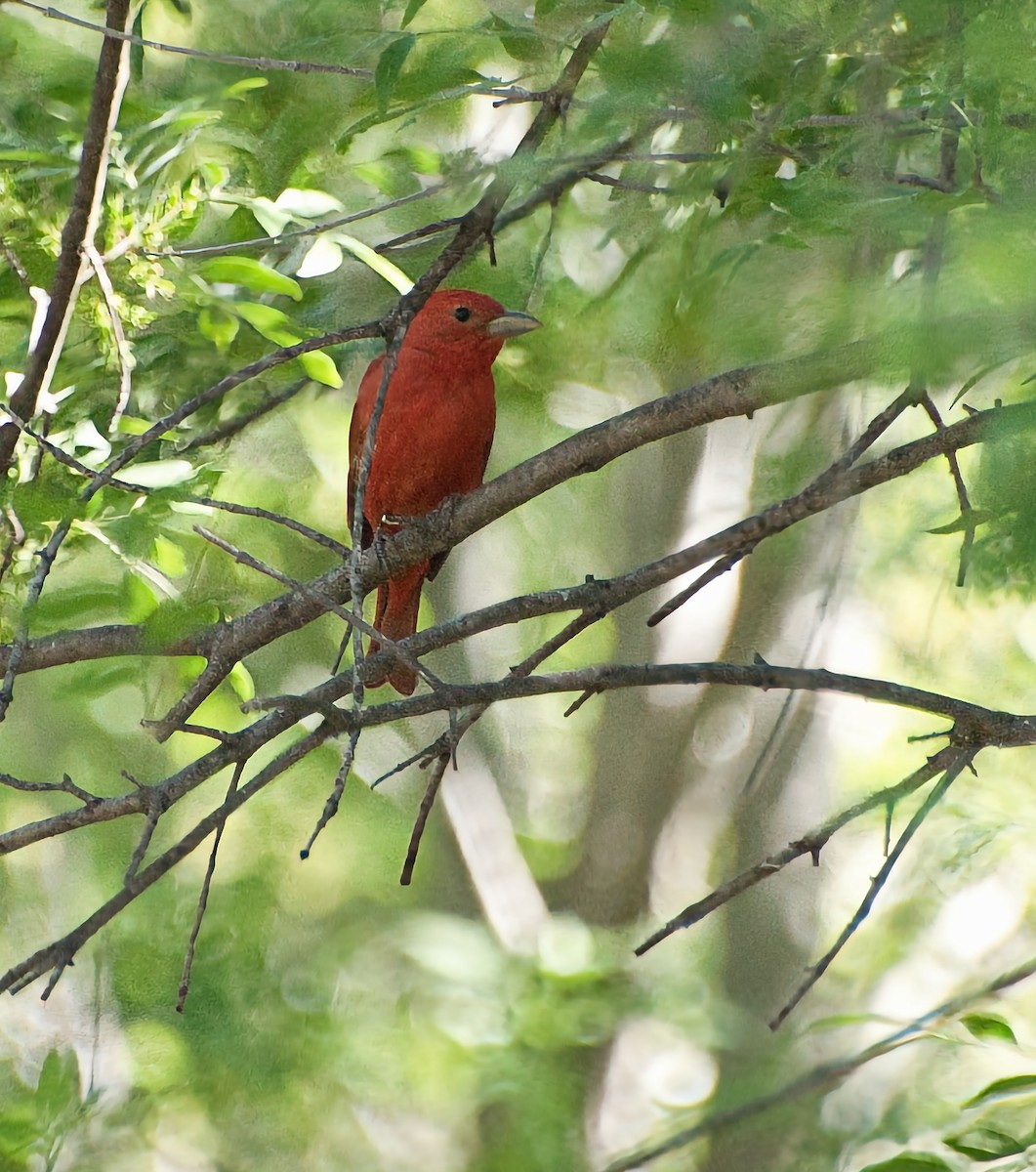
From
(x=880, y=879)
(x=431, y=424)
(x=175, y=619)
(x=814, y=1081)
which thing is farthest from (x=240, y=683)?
(x=814, y=1081)

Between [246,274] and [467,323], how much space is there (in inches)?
32.1

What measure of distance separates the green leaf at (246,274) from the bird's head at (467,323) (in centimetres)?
67

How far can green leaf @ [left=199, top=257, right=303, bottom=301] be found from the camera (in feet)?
4.18

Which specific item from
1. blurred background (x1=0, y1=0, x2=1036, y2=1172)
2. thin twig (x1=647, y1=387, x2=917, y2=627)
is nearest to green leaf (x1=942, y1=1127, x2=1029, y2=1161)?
blurred background (x1=0, y1=0, x2=1036, y2=1172)

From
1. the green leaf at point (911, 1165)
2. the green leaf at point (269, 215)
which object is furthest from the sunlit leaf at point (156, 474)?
the green leaf at point (911, 1165)

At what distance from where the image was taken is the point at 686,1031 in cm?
290

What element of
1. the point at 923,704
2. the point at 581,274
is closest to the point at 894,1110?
the point at 923,704

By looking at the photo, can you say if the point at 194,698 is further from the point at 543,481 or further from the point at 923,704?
the point at 923,704

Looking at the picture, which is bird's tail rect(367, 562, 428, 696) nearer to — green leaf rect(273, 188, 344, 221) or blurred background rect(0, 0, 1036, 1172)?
blurred background rect(0, 0, 1036, 1172)

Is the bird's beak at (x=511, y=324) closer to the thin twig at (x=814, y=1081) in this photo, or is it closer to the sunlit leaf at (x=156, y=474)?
the sunlit leaf at (x=156, y=474)

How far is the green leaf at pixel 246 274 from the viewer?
127 cm

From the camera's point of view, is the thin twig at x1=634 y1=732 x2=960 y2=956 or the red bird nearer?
the thin twig at x1=634 y1=732 x2=960 y2=956

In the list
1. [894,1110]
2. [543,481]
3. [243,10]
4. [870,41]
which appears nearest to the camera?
[870,41]

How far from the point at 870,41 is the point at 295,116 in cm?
77
